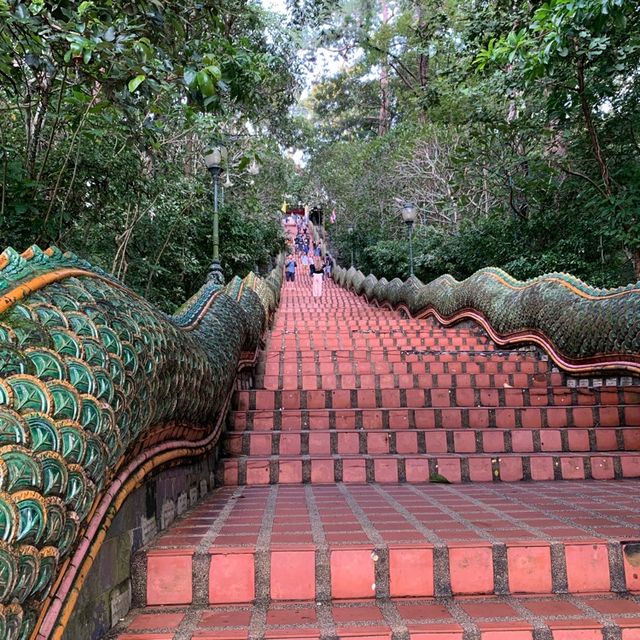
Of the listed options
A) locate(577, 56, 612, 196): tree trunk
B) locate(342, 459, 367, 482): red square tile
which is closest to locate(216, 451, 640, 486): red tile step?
locate(342, 459, 367, 482): red square tile

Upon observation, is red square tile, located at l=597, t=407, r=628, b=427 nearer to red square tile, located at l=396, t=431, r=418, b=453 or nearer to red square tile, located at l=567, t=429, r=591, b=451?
red square tile, located at l=567, t=429, r=591, b=451

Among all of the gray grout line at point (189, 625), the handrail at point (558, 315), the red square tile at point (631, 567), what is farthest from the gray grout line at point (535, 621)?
the handrail at point (558, 315)

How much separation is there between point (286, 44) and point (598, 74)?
10.7 metres

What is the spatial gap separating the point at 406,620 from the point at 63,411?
128 centimetres

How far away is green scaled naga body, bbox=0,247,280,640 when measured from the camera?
1194 millimetres

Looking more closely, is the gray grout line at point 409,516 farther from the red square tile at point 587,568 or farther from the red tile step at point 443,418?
the red tile step at point 443,418

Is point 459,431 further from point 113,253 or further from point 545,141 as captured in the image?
point 545,141

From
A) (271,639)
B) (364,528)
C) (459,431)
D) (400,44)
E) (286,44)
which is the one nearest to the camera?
(271,639)

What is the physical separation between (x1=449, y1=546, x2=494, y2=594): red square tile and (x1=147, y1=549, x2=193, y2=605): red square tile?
0.99 metres

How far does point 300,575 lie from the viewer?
6.27 feet

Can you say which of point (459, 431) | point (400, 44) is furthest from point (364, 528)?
point (400, 44)

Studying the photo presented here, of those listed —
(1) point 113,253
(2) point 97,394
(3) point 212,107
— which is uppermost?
(1) point 113,253

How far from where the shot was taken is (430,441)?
3.58 meters

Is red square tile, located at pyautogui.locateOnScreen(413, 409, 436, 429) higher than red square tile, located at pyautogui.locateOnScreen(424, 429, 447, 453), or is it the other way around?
red square tile, located at pyautogui.locateOnScreen(413, 409, 436, 429)
